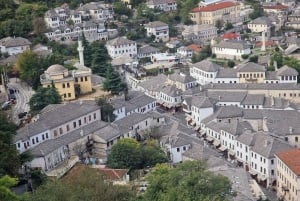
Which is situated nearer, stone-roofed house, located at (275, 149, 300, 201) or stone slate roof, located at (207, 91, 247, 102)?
stone-roofed house, located at (275, 149, 300, 201)

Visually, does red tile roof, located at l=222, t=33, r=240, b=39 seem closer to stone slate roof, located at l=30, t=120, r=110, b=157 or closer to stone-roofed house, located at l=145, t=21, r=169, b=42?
stone-roofed house, located at l=145, t=21, r=169, b=42

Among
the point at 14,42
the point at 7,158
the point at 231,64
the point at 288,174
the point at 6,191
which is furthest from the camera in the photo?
Answer: the point at 14,42

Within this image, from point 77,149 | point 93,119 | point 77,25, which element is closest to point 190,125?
point 93,119

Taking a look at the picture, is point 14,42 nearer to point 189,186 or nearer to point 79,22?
point 79,22

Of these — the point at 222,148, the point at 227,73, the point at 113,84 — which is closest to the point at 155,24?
the point at 227,73

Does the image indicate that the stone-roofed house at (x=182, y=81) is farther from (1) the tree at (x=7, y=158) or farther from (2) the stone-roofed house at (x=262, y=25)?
(1) the tree at (x=7, y=158)

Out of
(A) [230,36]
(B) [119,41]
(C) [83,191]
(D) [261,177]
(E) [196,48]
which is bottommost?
(D) [261,177]

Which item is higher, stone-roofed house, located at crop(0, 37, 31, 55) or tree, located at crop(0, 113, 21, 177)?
stone-roofed house, located at crop(0, 37, 31, 55)

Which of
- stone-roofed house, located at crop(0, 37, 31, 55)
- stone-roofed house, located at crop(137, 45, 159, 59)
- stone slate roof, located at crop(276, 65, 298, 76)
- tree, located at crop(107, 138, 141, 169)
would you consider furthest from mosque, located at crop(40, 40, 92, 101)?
stone-roofed house, located at crop(137, 45, 159, 59)

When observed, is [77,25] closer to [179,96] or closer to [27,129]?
[179,96]
